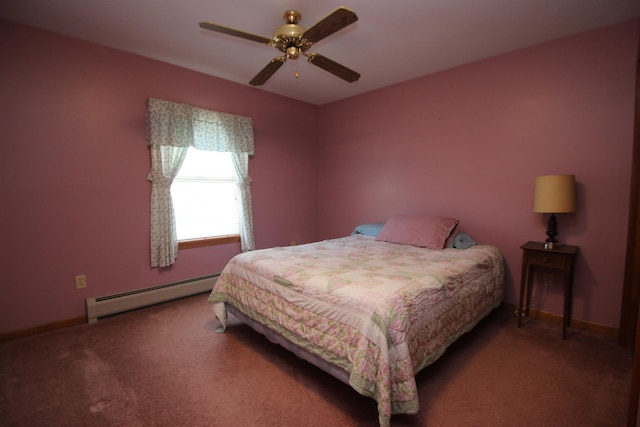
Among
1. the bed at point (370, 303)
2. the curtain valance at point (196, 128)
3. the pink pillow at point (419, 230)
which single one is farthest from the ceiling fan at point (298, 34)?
the pink pillow at point (419, 230)

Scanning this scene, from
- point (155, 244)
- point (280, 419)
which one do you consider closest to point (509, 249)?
point (280, 419)

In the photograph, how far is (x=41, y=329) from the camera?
2.46 meters

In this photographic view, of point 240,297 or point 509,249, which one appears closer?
point 240,297

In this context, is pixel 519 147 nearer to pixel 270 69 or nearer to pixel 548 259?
pixel 548 259

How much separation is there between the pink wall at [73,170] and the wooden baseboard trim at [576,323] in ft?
11.2

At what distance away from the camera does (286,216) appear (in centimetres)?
421

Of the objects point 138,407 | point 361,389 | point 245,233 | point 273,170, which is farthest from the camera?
point 273,170

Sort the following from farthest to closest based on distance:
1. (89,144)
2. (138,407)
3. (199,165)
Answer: (199,165)
(89,144)
(138,407)

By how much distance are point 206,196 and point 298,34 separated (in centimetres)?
217

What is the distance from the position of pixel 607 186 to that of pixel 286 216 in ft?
11.0

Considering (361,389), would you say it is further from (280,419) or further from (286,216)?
(286,216)

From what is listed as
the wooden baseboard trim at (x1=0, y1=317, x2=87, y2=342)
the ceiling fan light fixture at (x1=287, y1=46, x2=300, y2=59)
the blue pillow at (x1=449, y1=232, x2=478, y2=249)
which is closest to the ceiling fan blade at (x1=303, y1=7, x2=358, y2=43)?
the ceiling fan light fixture at (x1=287, y1=46, x2=300, y2=59)

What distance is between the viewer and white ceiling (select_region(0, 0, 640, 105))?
2057 millimetres

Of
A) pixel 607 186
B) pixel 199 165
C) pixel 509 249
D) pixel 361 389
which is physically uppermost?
pixel 199 165
